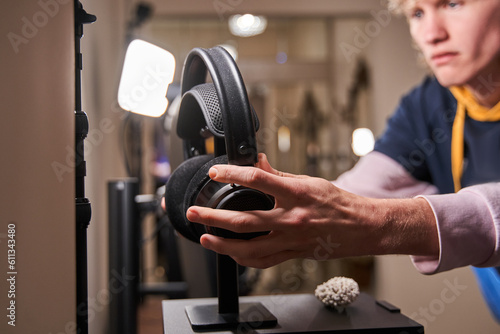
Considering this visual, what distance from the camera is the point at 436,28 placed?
851mm

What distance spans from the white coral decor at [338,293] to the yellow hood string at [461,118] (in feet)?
1.79

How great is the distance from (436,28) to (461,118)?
0.94ft

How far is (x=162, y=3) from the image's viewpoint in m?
3.35

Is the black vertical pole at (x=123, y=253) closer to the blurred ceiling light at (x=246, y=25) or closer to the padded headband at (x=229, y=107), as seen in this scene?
the padded headband at (x=229, y=107)

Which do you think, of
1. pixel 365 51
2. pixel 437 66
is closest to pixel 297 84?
pixel 365 51

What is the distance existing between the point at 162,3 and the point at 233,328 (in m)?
3.19

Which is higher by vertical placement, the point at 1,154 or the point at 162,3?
the point at 162,3

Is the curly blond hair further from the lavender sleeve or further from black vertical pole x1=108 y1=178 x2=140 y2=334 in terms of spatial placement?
black vertical pole x1=108 y1=178 x2=140 y2=334

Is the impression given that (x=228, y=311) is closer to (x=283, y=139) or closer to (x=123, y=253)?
(x=123, y=253)

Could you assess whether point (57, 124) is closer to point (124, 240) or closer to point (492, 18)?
point (492, 18)

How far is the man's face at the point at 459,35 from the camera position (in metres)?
0.85

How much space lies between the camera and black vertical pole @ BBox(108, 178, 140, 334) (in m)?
Result: 1.47

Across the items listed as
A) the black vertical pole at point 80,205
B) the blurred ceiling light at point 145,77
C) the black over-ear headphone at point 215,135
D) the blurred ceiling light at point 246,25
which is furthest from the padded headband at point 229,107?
the blurred ceiling light at point 246,25

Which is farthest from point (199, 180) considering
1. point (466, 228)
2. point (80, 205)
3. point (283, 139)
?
point (283, 139)
